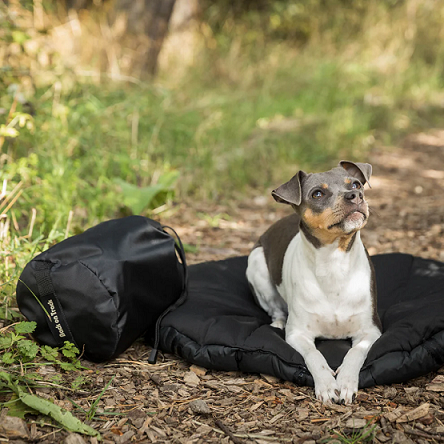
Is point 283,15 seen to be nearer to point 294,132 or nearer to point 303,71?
point 303,71

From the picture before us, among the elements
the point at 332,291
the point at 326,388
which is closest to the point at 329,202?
the point at 332,291

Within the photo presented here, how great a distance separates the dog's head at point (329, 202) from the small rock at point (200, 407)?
116cm

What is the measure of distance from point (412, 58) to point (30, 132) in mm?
Result: 10084

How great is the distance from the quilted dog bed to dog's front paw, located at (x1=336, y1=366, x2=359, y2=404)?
0.08 metres

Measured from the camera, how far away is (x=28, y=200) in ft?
16.4

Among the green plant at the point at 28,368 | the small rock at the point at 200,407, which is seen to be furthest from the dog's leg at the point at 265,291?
the green plant at the point at 28,368

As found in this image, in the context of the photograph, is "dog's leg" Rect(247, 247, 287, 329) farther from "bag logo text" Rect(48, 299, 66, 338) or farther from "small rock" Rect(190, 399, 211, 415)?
"bag logo text" Rect(48, 299, 66, 338)

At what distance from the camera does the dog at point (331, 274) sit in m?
3.23

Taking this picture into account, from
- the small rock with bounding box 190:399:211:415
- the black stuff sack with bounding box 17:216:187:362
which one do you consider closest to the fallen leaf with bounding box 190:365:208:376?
the black stuff sack with bounding box 17:216:187:362

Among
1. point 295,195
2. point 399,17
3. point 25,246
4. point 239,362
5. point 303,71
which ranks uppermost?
point 399,17

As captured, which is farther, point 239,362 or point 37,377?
point 239,362

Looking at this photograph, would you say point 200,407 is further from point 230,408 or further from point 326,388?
point 326,388

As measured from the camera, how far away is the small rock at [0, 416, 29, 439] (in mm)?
2654

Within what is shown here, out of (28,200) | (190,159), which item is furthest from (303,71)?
(28,200)
